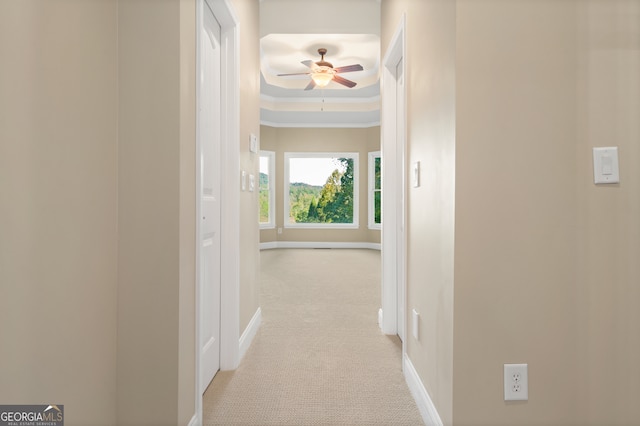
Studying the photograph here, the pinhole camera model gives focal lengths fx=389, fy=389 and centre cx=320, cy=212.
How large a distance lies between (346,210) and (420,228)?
264 inches

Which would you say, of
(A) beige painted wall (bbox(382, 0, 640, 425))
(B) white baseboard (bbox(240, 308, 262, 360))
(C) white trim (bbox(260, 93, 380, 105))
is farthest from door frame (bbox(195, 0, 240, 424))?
(C) white trim (bbox(260, 93, 380, 105))

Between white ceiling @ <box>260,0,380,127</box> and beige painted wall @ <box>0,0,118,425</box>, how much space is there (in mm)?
2675

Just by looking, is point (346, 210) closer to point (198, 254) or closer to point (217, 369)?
point (217, 369)

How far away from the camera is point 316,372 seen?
7.51 feet

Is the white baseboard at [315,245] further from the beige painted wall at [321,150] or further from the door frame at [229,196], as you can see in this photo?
the door frame at [229,196]

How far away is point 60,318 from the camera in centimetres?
118

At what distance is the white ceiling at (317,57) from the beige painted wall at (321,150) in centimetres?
17

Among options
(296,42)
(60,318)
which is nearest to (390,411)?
(60,318)

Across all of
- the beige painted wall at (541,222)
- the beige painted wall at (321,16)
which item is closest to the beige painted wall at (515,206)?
the beige painted wall at (541,222)

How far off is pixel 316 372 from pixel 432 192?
128 centimetres

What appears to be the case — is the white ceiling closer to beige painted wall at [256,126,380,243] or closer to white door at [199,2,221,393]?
beige painted wall at [256,126,380,243]

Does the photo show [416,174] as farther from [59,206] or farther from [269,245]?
[269,245]

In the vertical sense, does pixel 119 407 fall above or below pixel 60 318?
below

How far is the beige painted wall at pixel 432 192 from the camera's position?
4.88 feet
